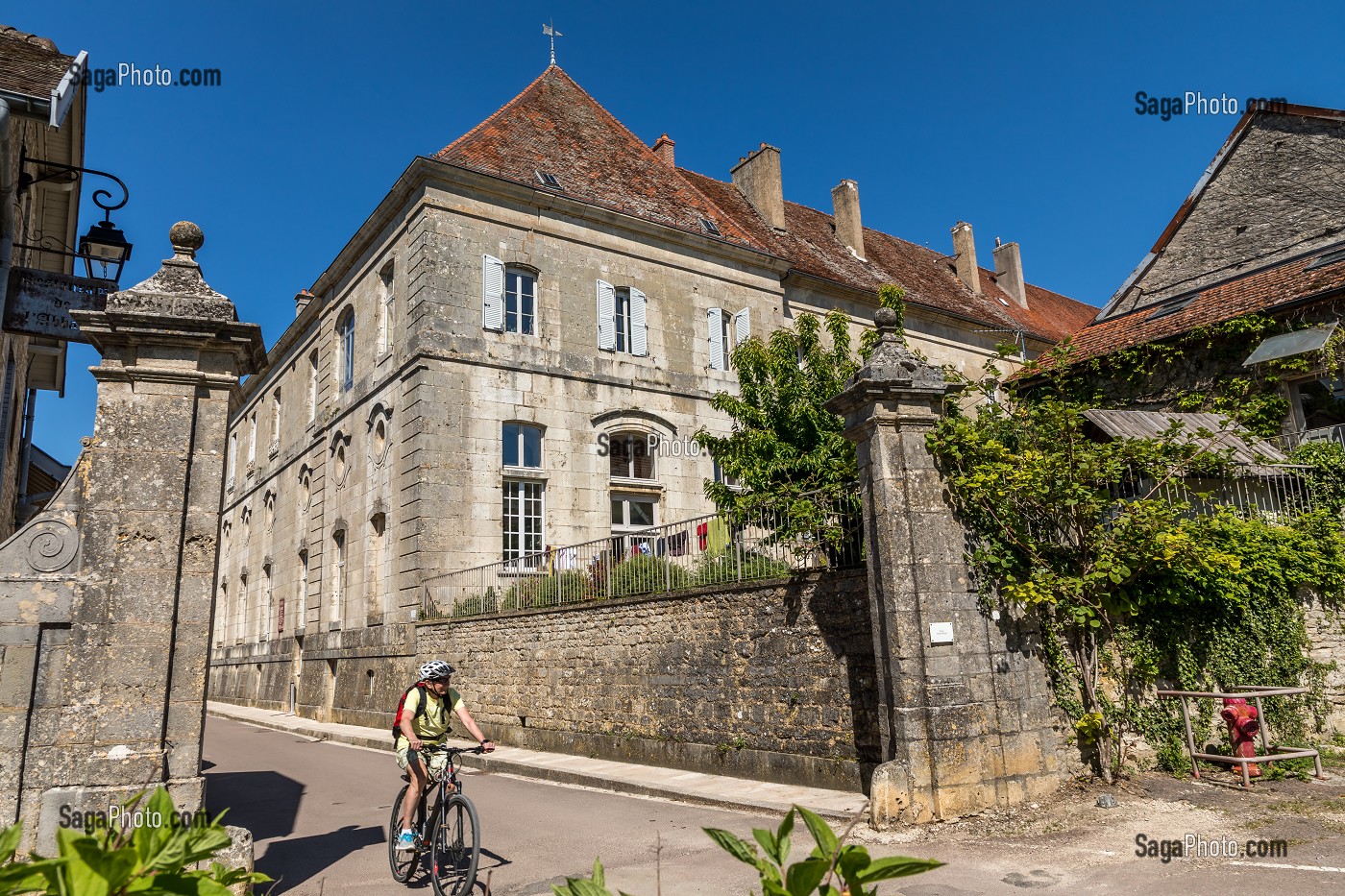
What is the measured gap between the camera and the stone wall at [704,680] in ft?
Answer: 28.2

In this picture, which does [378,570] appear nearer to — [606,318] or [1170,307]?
[606,318]

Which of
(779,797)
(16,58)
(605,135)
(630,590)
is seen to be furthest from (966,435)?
(605,135)

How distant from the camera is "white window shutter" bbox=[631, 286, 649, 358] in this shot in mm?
19703

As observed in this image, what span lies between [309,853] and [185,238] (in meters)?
4.65

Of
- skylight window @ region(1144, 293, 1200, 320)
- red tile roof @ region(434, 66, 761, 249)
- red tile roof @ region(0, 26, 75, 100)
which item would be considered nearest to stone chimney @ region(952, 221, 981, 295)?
red tile roof @ region(434, 66, 761, 249)

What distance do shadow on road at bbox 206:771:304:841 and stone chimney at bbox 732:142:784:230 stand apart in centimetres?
1889

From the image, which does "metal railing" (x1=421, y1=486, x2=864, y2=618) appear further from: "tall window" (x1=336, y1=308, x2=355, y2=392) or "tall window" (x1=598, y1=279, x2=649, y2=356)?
"tall window" (x1=336, y1=308, x2=355, y2=392)

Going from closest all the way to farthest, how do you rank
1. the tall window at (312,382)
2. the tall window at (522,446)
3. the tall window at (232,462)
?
the tall window at (522,446) → the tall window at (312,382) → the tall window at (232,462)

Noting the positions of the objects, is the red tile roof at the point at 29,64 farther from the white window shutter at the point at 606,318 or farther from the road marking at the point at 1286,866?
the white window shutter at the point at 606,318

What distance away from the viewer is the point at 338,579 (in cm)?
2023

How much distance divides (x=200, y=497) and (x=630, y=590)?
22.2ft

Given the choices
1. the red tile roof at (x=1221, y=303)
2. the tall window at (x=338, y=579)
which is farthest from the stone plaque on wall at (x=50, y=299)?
the tall window at (x=338, y=579)

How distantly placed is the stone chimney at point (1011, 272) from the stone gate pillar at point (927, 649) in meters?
26.8

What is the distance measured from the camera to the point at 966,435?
7.74 metres
